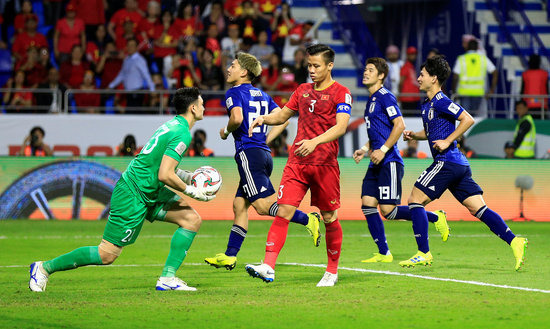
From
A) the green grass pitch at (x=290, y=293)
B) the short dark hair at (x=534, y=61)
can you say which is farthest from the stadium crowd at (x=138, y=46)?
the green grass pitch at (x=290, y=293)

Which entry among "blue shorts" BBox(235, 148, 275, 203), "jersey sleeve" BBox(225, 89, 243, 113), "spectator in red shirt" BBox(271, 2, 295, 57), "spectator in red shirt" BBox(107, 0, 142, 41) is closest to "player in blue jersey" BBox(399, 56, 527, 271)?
"blue shorts" BBox(235, 148, 275, 203)

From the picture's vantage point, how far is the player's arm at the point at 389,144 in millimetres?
10312

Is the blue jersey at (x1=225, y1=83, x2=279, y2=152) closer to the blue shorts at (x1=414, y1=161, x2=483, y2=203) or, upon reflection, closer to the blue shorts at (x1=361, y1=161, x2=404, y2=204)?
the blue shorts at (x1=361, y1=161, x2=404, y2=204)

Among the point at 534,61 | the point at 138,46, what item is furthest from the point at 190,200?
the point at 534,61

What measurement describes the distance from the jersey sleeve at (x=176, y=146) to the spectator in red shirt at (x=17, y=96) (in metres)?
13.1

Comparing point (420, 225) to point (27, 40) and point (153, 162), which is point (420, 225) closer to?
point (153, 162)

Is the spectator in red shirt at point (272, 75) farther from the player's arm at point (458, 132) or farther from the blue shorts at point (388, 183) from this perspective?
the player's arm at point (458, 132)

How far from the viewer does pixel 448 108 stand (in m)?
10.1

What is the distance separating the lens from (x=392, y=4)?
2778 cm

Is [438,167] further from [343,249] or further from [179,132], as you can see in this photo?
[179,132]

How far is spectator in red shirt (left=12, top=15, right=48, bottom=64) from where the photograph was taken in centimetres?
2164

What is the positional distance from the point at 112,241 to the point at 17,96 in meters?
13.4

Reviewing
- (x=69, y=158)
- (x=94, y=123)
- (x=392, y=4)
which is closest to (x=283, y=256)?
(x=69, y=158)

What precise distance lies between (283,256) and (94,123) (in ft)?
31.2
